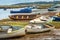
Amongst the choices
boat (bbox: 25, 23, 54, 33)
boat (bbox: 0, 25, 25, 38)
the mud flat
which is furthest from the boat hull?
boat (bbox: 25, 23, 54, 33)

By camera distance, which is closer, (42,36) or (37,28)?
(42,36)

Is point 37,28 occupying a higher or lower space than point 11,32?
lower

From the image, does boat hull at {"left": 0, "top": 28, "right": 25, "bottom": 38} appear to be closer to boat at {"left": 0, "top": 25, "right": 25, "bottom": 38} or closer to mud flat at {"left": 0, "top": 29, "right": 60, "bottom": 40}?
boat at {"left": 0, "top": 25, "right": 25, "bottom": 38}

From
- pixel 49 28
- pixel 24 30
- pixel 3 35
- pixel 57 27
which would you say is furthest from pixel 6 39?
pixel 57 27

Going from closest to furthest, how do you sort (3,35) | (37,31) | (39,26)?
(3,35) < (37,31) < (39,26)

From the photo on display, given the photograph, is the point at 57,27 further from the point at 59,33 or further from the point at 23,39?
the point at 23,39

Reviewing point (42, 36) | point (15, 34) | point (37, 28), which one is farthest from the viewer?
point (37, 28)

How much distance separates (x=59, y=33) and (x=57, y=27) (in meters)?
2.76

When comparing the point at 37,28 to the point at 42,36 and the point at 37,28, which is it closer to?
the point at 37,28

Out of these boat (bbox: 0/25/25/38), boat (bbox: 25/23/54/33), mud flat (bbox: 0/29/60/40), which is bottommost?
mud flat (bbox: 0/29/60/40)

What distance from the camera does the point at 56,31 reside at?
21.0m

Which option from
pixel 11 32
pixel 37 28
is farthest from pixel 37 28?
pixel 11 32

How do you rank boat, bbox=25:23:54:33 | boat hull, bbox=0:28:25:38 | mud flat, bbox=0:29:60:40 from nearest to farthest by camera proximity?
boat hull, bbox=0:28:25:38 < mud flat, bbox=0:29:60:40 < boat, bbox=25:23:54:33

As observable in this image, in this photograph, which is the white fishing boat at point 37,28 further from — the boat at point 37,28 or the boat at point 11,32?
the boat at point 11,32
